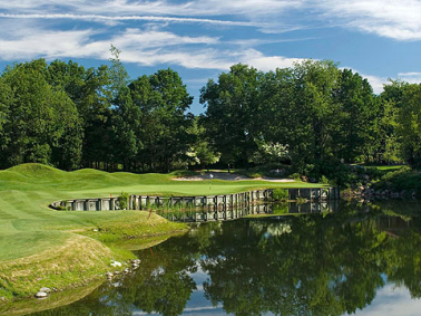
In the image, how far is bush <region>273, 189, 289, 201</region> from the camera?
4781 cm

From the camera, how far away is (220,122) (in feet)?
230

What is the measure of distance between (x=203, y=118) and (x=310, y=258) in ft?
172

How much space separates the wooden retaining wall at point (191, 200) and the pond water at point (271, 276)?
818cm

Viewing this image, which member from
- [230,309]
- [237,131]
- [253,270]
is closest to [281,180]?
[237,131]

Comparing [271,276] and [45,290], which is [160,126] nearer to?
[271,276]

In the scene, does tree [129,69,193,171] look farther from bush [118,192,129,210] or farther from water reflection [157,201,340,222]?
bush [118,192,129,210]

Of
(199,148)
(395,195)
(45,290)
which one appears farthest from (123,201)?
(199,148)

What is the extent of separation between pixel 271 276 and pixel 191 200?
21406mm

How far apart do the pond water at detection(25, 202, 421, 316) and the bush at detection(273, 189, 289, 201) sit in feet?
60.1

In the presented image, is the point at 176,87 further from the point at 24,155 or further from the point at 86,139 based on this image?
the point at 24,155

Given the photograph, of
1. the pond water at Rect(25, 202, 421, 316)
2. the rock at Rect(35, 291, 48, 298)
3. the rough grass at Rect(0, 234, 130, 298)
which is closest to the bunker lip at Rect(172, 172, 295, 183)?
the pond water at Rect(25, 202, 421, 316)

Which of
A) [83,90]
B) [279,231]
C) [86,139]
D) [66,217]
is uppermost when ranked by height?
[83,90]

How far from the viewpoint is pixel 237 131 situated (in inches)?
2756

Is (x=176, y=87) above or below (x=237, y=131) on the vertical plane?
above
